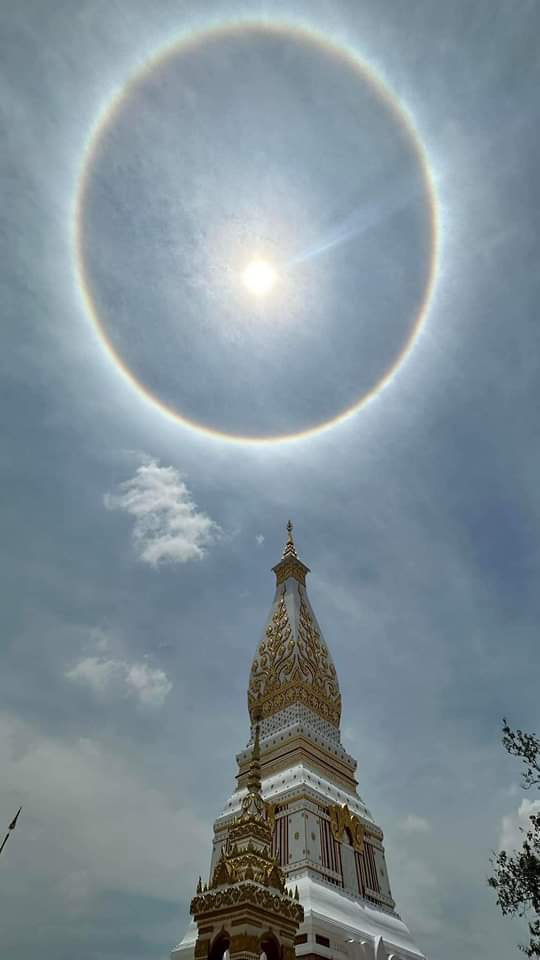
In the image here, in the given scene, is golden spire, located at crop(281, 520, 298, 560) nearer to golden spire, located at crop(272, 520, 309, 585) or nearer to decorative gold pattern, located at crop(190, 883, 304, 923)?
golden spire, located at crop(272, 520, 309, 585)

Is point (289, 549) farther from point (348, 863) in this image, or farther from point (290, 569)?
point (348, 863)

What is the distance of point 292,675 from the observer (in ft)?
121

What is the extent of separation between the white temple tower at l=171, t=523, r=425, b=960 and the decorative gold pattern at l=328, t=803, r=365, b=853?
0.14 feet

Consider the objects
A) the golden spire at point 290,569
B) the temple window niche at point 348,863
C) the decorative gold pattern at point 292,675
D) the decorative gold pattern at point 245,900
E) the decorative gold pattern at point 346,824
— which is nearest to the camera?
the decorative gold pattern at point 245,900

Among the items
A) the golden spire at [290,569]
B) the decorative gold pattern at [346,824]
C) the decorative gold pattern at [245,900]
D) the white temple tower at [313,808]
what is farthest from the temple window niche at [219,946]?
the golden spire at [290,569]

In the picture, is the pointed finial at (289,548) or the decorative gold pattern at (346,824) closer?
the decorative gold pattern at (346,824)

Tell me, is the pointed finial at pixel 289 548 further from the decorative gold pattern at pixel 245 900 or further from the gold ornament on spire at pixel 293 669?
the decorative gold pattern at pixel 245 900

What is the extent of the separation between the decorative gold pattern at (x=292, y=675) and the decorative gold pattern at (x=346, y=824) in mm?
8099

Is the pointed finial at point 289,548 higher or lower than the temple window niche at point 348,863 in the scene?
higher

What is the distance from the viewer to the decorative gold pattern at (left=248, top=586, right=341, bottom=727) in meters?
36.4

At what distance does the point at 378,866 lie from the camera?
28.0 meters

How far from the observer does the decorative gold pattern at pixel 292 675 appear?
36.4 m

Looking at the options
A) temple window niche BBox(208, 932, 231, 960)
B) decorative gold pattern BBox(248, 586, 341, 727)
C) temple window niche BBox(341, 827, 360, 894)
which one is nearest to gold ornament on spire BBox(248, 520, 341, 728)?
→ decorative gold pattern BBox(248, 586, 341, 727)

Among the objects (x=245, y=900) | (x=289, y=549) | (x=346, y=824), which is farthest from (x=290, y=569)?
(x=245, y=900)
